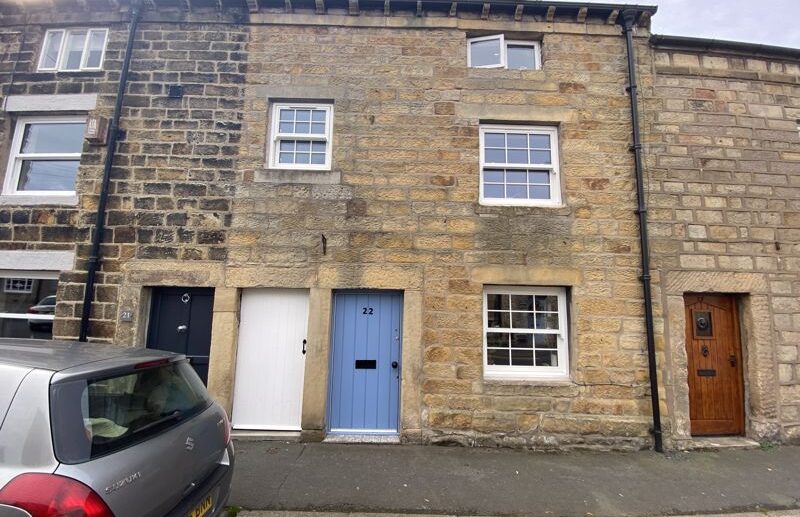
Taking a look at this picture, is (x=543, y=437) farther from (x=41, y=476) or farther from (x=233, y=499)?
(x=41, y=476)

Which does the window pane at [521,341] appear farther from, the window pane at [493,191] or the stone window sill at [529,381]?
the window pane at [493,191]

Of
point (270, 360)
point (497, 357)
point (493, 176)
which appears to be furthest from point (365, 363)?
point (493, 176)

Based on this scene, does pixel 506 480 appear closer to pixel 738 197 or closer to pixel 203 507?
pixel 203 507

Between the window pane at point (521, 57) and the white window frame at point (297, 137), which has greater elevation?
the window pane at point (521, 57)

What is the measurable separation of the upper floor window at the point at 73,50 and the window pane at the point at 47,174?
1548 millimetres

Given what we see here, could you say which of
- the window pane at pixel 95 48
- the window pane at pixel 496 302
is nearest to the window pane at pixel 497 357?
the window pane at pixel 496 302

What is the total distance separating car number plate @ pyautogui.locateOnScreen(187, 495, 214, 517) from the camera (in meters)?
2.43

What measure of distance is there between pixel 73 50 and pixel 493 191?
7.30m

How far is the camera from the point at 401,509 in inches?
146

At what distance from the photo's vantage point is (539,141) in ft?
20.1

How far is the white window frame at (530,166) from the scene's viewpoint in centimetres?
589

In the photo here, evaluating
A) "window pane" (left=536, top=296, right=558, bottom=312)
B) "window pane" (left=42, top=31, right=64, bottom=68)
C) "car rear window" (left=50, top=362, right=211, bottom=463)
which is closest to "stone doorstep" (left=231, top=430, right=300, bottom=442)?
Answer: "car rear window" (left=50, top=362, right=211, bottom=463)

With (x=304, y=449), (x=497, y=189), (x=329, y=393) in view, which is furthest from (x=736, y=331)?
(x=304, y=449)

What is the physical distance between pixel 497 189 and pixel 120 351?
16.8 ft
